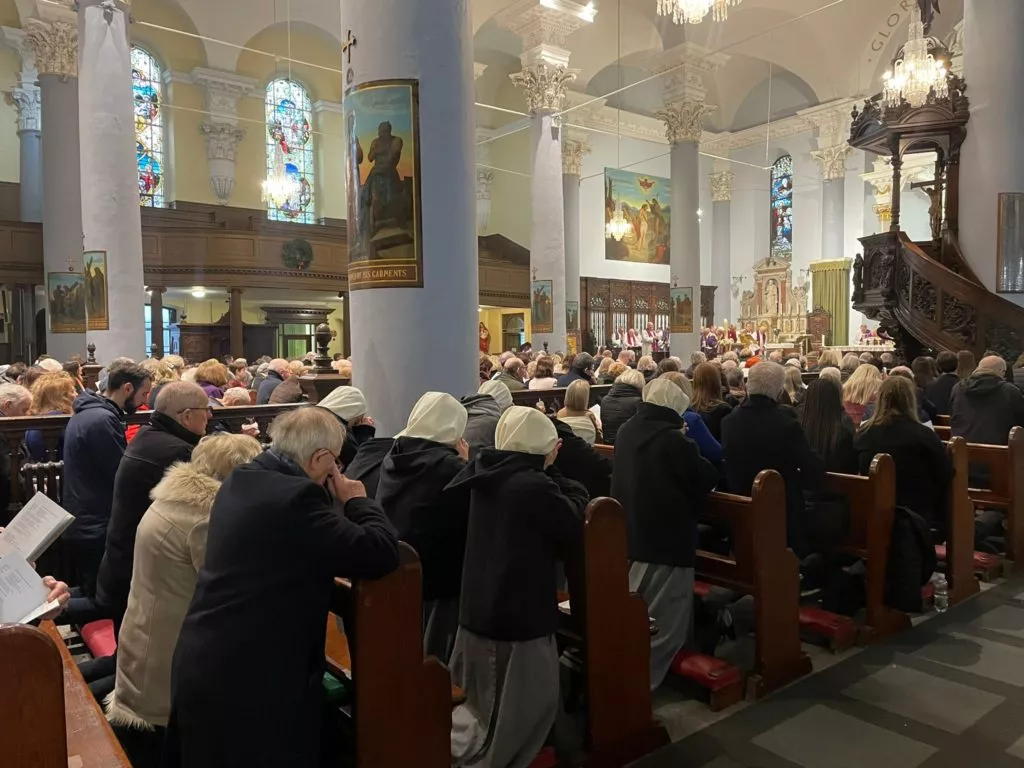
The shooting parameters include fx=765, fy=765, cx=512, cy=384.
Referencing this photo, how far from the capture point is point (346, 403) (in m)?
4.30

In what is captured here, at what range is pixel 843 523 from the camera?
14.0 ft

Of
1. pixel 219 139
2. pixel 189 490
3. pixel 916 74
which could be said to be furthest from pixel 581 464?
pixel 219 139

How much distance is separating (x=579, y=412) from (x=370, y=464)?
5.98 feet

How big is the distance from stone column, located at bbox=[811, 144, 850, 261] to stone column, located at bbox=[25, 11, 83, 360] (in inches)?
794

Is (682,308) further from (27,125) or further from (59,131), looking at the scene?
(27,125)

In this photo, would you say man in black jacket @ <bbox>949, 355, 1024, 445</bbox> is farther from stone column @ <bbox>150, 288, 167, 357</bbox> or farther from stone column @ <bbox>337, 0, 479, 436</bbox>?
stone column @ <bbox>150, 288, 167, 357</bbox>

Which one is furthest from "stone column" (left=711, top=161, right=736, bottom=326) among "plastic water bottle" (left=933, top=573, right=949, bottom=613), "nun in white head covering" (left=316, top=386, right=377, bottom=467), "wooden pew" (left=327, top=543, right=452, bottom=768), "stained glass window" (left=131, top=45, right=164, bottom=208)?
"wooden pew" (left=327, top=543, right=452, bottom=768)

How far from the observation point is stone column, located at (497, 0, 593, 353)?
15.6 meters

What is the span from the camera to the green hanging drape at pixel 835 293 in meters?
22.8

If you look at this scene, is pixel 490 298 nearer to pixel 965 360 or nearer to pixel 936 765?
pixel 965 360

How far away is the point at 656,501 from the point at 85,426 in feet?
9.92

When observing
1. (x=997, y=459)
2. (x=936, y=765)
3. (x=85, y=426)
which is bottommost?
(x=936, y=765)

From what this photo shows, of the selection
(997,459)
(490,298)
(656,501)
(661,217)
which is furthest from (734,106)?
(656,501)

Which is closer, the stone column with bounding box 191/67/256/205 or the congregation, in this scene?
the congregation
